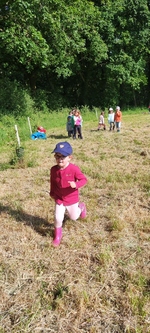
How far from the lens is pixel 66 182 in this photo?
11.6 feet

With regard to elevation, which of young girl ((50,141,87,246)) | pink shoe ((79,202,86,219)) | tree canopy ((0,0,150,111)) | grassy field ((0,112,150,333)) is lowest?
grassy field ((0,112,150,333))

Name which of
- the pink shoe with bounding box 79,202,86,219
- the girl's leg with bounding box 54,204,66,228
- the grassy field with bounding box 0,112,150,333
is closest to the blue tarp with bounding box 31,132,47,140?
the grassy field with bounding box 0,112,150,333

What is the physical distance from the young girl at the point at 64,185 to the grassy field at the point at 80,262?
315 mm

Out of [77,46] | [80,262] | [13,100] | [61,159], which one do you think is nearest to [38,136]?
[13,100]

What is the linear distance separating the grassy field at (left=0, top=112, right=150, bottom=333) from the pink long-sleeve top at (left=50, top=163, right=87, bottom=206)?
57cm

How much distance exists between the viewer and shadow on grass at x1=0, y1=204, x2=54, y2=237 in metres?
3.96

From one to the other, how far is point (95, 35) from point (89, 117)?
7.89m

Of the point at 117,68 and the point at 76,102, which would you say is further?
the point at 76,102

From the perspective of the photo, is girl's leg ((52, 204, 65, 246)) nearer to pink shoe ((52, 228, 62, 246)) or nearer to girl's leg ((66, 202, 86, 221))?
pink shoe ((52, 228, 62, 246))

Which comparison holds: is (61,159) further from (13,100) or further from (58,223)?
(13,100)

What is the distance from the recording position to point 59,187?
3.61m

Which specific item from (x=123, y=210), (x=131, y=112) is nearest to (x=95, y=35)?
(x=131, y=112)

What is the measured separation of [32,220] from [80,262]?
4.77 ft

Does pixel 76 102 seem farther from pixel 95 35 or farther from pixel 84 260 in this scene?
pixel 84 260
